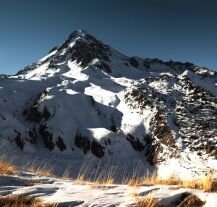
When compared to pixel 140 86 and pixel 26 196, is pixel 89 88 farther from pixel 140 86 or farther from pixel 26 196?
pixel 26 196

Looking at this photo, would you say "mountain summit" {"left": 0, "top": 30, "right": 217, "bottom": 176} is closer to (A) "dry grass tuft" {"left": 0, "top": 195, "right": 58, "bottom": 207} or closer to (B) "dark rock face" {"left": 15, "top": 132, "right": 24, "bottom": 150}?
(B) "dark rock face" {"left": 15, "top": 132, "right": 24, "bottom": 150}

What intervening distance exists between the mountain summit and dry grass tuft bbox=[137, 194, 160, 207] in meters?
53.5

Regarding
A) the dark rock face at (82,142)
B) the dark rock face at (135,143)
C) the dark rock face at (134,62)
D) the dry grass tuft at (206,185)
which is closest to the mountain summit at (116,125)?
the dark rock face at (82,142)

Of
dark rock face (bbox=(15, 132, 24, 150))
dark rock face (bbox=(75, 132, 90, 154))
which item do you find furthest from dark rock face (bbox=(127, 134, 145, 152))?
dark rock face (bbox=(15, 132, 24, 150))

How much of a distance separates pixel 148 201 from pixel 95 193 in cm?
97

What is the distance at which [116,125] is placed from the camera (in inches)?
3356

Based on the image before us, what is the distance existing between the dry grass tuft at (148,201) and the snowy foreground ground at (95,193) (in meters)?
0.07

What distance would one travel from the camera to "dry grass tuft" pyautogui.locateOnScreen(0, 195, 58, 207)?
5.64 metres

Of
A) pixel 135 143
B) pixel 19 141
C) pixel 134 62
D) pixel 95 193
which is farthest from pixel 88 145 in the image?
pixel 134 62

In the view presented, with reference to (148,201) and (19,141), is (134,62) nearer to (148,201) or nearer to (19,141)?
(19,141)

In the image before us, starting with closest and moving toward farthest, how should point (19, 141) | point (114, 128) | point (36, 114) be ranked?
point (19, 141)
point (114, 128)
point (36, 114)

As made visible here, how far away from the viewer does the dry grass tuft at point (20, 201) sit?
18.5 ft

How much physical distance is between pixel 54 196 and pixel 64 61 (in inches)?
6876

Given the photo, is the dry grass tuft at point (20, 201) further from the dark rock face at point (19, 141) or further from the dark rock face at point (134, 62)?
the dark rock face at point (134, 62)
